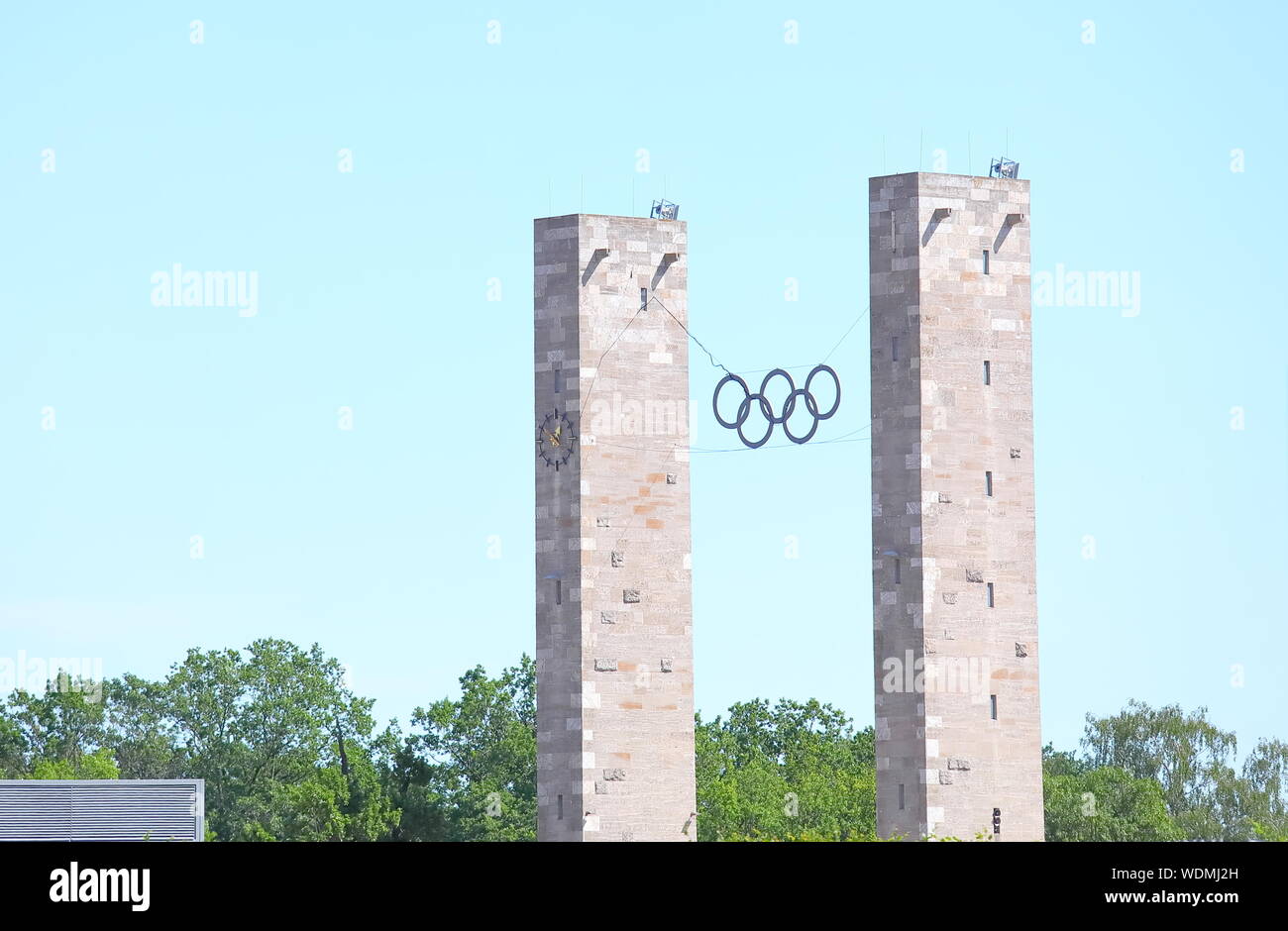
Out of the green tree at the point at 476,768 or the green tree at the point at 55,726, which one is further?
the green tree at the point at 55,726

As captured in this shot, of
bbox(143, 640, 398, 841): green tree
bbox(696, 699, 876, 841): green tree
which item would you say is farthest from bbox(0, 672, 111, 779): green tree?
bbox(696, 699, 876, 841): green tree

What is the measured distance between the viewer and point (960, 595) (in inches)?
1865

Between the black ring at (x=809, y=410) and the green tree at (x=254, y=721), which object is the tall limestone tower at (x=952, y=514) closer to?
the black ring at (x=809, y=410)

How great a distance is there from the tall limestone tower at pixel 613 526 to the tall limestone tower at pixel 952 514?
197 inches

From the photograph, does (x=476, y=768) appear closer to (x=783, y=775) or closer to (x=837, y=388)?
(x=783, y=775)

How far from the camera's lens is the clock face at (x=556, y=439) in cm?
5066

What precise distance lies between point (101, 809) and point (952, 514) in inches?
933

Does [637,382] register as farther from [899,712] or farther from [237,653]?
[237,653]

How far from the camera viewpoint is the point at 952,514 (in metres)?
47.5

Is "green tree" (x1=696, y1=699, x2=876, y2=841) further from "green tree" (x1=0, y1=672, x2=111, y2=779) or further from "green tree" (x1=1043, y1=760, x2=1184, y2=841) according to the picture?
"green tree" (x1=0, y1=672, x2=111, y2=779)

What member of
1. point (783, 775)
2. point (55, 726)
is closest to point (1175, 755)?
point (783, 775)

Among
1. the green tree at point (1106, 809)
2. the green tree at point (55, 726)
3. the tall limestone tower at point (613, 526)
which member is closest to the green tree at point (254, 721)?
the green tree at point (55, 726)

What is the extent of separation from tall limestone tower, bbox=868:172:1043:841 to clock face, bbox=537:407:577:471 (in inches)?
269

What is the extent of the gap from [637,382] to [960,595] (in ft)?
28.7
